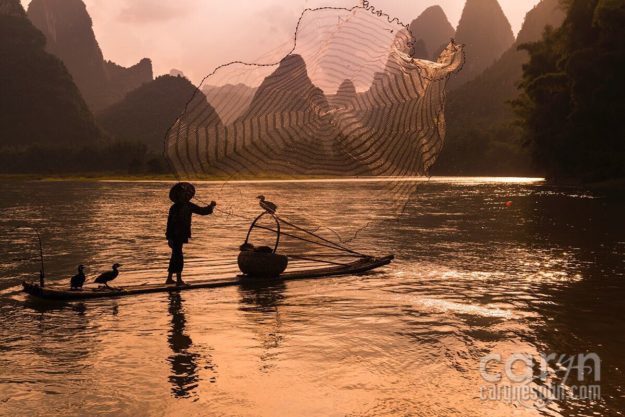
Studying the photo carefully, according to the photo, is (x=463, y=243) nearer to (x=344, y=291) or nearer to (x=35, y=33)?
(x=344, y=291)

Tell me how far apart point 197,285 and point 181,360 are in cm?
480

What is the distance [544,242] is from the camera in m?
21.1

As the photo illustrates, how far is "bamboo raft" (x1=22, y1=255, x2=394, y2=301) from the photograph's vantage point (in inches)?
449

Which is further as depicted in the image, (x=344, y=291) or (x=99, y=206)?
(x=99, y=206)

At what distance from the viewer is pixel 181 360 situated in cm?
789

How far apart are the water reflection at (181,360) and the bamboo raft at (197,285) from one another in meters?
1.77

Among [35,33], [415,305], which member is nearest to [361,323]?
[415,305]

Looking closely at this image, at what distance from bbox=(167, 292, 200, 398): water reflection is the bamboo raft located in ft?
5.82

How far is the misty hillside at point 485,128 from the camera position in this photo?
478 feet

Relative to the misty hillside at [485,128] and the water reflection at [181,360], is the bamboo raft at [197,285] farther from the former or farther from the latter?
the misty hillside at [485,128]

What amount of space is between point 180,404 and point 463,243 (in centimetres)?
1597

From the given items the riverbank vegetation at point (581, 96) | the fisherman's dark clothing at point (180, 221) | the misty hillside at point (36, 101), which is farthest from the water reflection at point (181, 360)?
the misty hillside at point (36, 101)

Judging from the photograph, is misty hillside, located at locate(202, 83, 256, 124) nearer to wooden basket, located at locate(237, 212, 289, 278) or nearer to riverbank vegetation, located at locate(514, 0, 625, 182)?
wooden basket, located at locate(237, 212, 289, 278)

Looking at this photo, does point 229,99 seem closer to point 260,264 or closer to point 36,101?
point 260,264
